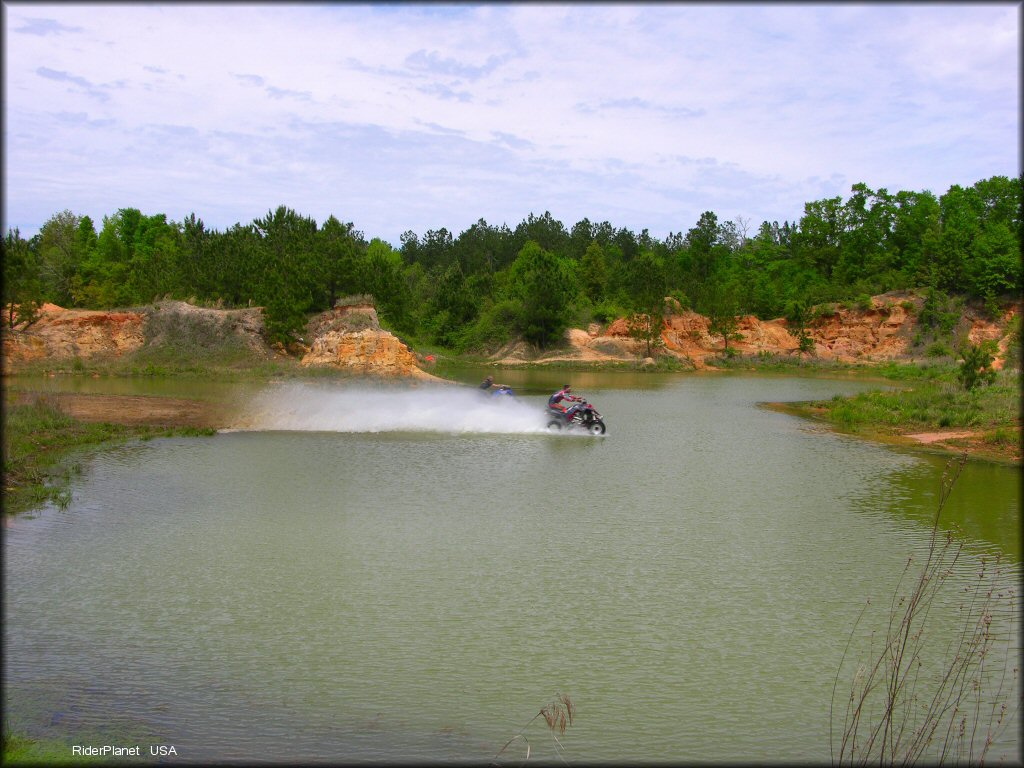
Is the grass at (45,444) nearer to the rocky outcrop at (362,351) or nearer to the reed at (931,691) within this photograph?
the reed at (931,691)

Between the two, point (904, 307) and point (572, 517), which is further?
point (904, 307)

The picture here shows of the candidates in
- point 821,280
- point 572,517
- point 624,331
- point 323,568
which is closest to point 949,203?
point 821,280

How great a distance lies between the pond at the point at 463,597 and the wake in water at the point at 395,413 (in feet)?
18.5

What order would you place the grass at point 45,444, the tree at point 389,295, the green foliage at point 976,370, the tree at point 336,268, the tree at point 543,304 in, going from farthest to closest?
the tree at point 543,304
the tree at point 389,295
the tree at point 336,268
the green foliage at point 976,370
the grass at point 45,444

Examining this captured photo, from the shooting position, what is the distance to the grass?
17.8 metres

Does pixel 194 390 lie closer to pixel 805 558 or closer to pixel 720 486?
pixel 720 486

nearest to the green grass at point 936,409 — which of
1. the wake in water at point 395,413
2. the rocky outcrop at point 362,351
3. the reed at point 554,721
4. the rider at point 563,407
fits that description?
the rider at point 563,407

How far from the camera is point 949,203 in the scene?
89312 mm

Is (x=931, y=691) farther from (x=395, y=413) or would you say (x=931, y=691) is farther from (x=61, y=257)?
(x=61, y=257)

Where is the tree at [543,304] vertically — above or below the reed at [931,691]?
above

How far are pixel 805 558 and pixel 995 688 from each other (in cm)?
507

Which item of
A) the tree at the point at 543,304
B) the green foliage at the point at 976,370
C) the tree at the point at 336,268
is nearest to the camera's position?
the green foliage at the point at 976,370

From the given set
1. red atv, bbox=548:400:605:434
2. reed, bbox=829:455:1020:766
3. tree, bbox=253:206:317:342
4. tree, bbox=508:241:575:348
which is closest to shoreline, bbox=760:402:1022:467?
red atv, bbox=548:400:605:434

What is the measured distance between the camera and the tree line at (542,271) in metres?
62.9
